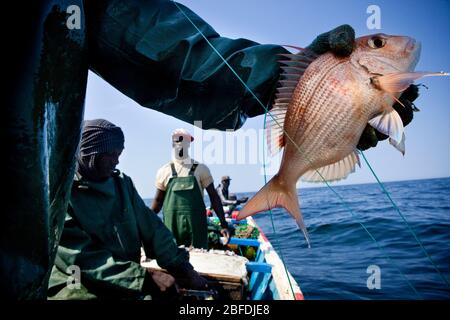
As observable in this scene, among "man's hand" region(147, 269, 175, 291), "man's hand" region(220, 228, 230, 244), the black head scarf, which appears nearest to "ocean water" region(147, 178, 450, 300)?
"man's hand" region(220, 228, 230, 244)

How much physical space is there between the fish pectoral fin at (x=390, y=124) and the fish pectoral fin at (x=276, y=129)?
0.35 m

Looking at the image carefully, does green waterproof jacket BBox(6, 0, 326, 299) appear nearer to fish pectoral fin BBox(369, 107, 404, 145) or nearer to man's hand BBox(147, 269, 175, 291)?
fish pectoral fin BBox(369, 107, 404, 145)

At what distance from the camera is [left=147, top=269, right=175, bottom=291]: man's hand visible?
243 centimetres

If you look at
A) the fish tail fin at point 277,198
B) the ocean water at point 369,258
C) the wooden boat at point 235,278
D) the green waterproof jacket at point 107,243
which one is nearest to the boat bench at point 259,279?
the wooden boat at point 235,278

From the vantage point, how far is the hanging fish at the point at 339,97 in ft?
3.38

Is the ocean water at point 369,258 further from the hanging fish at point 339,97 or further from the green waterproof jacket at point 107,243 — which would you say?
the hanging fish at point 339,97

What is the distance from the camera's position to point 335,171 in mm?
1331

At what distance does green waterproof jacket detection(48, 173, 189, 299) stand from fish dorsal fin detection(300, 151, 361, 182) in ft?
5.74

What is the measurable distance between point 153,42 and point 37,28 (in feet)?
1.68

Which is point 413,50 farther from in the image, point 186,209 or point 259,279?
point 186,209

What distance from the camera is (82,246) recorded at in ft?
7.30

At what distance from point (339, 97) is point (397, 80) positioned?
20cm

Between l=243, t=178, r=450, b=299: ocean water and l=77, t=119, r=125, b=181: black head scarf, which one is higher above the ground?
l=77, t=119, r=125, b=181: black head scarf
